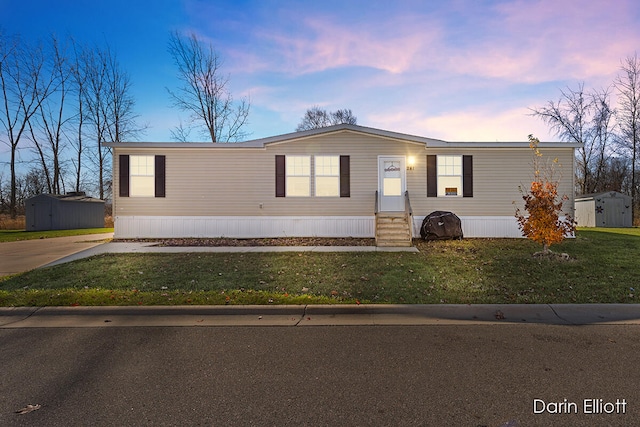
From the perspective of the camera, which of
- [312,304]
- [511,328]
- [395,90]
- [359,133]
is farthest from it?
[395,90]

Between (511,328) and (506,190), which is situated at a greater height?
(506,190)

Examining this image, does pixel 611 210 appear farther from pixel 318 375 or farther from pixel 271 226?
pixel 318 375

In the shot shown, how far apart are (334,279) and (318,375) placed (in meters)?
3.86

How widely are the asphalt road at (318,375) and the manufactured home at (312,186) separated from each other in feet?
31.6

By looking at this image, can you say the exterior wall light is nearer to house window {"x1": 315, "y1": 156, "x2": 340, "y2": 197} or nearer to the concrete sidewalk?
house window {"x1": 315, "y1": 156, "x2": 340, "y2": 197}

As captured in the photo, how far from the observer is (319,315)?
209 inches

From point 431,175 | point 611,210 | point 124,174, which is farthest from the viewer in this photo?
point 611,210

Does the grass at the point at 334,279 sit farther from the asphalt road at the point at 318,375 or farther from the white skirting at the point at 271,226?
the white skirting at the point at 271,226

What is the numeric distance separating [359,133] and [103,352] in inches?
472

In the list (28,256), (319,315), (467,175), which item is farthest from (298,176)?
(319,315)

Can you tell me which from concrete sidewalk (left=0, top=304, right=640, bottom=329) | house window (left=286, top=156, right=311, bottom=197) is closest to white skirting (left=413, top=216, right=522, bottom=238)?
house window (left=286, top=156, right=311, bottom=197)

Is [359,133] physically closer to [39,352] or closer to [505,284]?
[505,284]

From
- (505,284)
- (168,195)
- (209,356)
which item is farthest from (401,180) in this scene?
(209,356)

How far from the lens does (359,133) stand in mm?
14211
